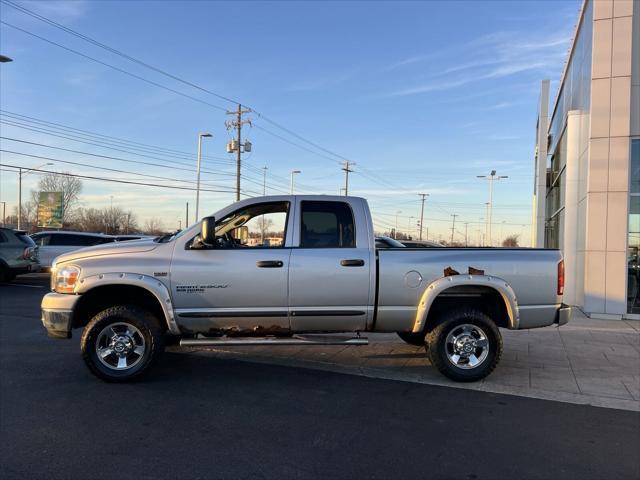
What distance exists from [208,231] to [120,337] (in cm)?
159

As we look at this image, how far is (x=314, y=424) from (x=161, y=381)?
2176 mm

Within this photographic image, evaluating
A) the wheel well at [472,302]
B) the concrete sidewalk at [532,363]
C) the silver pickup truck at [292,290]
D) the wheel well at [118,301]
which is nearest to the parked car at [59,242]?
the concrete sidewalk at [532,363]

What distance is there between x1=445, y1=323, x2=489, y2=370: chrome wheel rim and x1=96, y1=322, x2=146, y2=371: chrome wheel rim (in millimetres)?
3533

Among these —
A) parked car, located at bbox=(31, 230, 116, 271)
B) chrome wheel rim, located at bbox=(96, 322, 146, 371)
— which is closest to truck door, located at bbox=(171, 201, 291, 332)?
chrome wheel rim, located at bbox=(96, 322, 146, 371)

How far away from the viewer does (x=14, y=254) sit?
16.4 m

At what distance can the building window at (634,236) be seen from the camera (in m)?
11.2

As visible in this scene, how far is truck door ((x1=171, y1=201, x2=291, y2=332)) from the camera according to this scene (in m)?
5.62

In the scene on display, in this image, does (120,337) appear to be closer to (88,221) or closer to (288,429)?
(288,429)

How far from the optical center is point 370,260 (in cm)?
573

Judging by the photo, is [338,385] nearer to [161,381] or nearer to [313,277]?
[313,277]

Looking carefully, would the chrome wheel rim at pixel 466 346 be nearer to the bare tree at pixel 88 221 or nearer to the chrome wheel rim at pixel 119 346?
the chrome wheel rim at pixel 119 346

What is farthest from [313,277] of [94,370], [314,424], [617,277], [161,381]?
[617,277]

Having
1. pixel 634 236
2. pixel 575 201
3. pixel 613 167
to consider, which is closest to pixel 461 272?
pixel 613 167

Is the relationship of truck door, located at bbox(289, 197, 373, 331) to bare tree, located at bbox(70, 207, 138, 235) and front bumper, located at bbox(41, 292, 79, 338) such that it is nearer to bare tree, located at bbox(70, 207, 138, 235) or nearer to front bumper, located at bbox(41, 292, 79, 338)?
front bumper, located at bbox(41, 292, 79, 338)
